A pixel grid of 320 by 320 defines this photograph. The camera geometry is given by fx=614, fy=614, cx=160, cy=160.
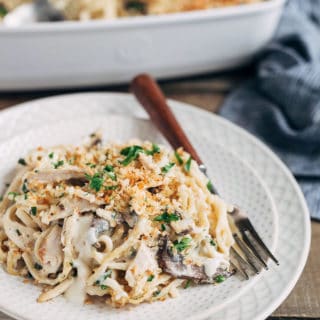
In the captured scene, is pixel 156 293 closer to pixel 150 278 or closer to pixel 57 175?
pixel 150 278

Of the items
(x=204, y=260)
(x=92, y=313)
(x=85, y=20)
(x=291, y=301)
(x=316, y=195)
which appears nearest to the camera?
(x=92, y=313)

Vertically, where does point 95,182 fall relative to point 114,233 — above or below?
above

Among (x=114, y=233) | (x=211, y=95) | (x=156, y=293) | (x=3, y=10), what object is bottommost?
(x=211, y=95)

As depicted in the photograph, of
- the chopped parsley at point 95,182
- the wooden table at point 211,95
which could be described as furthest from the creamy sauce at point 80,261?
the wooden table at point 211,95

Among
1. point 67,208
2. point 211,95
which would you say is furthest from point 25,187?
point 211,95

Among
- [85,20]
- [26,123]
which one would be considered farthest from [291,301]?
[85,20]

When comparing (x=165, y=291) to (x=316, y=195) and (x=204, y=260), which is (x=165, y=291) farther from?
(x=316, y=195)

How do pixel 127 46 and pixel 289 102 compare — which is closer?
pixel 127 46
